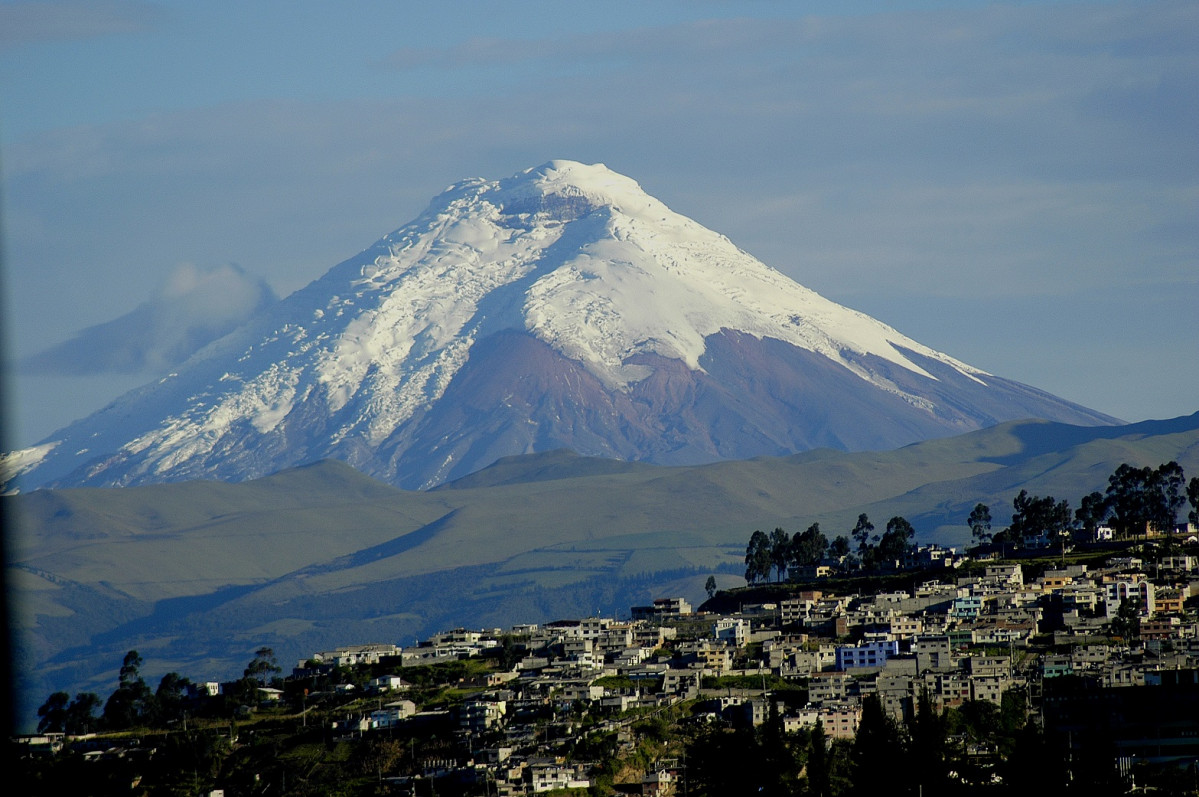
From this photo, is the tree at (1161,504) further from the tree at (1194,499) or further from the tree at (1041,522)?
the tree at (1041,522)

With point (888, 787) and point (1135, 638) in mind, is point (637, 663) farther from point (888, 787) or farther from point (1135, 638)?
point (888, 787)

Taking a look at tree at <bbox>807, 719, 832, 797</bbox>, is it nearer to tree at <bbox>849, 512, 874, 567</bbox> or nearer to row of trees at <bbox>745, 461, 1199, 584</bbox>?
row of trees at <bbox>745, 461, 1199, 584</bbox>

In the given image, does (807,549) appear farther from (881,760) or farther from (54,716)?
(881,760)

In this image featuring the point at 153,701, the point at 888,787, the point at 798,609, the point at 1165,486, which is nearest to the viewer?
the point at 888,787

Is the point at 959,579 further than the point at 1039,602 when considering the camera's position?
Yes

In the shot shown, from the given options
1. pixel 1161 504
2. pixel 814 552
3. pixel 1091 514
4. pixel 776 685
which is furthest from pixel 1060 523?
pixel 776 685

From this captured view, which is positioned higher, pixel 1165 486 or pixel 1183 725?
pixel 1165 486

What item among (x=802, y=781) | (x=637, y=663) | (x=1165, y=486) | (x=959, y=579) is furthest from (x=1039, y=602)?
(x=802, y=781)
